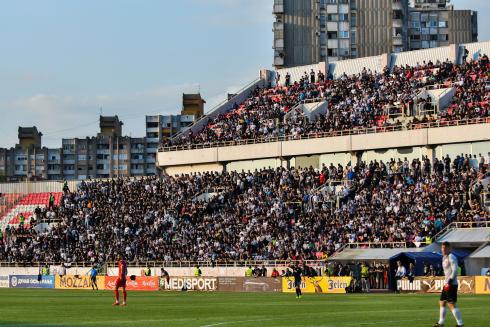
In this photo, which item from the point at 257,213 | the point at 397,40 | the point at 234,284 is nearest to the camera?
the point at 234,284

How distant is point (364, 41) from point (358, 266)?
319 feet

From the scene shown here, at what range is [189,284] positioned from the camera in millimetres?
80438

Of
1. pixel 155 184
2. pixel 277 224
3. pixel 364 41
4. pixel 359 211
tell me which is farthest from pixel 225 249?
pixel 364 41

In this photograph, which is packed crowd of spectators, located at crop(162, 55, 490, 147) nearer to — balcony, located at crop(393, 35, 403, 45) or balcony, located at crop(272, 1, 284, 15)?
balcony, located at crop(272, 1, 284, 15)

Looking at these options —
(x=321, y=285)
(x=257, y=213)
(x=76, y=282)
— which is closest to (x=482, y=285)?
(x=321, y=285)

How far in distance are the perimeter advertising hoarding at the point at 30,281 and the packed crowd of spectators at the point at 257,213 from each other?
348cm

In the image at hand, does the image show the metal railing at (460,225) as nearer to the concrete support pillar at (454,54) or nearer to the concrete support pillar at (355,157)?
the concrete support pillar at (355,157)

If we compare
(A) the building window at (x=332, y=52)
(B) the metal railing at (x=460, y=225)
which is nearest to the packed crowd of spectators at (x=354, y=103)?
(B) the metal railing at (x=460, y=225)

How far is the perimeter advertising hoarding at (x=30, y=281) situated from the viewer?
94.4 metres

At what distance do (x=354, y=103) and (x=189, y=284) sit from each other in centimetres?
2798

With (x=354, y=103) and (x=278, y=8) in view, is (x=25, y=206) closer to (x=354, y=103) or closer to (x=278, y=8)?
(x=354, y=103)

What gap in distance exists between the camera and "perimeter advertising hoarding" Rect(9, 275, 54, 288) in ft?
310

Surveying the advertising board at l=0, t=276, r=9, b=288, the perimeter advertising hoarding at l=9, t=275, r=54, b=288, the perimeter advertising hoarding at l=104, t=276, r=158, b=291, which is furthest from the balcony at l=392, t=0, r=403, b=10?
the perimeter advertising hoarding at l=104, t=276, r=158, b=291

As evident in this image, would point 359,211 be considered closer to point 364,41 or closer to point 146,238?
point 146,238
